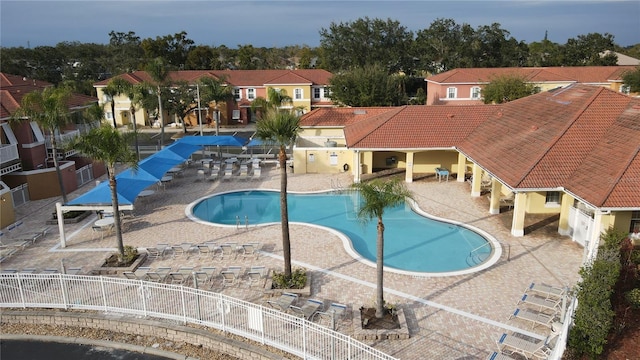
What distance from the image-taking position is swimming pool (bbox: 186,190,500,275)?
1872 cm

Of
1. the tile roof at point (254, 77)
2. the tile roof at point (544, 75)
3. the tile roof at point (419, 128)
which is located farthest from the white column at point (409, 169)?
the tile roof at point (254, 77)

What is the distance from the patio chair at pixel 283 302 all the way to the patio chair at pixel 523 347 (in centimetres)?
616

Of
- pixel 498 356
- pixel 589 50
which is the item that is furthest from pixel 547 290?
pixel 589 50

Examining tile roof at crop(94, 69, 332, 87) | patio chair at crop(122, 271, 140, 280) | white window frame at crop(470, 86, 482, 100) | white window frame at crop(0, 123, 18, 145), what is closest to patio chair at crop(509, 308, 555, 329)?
patio chair at crop(122, 271, 140, 280)

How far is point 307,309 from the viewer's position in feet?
46.0

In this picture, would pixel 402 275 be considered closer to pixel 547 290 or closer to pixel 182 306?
pixel 547 290

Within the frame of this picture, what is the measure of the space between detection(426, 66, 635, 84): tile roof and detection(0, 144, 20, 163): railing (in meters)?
43.1

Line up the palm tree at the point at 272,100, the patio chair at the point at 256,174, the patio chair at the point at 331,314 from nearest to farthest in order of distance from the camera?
the patio chair at the point at 331,314 < the patio chair at the point at 256,174 < the palm tree at the point at 272,100

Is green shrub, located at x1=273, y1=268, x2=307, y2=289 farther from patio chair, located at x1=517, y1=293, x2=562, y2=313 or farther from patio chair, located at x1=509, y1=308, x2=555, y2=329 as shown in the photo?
patio chair, located at x1=517, y1=293, x2=562, y2=313

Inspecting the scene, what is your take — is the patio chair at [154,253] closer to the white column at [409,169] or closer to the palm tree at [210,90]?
the white column at [409,169]

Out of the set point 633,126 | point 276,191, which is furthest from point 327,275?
point 633,126

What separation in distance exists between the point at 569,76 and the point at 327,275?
49.5 metres

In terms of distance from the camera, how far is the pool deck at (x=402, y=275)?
13.3m

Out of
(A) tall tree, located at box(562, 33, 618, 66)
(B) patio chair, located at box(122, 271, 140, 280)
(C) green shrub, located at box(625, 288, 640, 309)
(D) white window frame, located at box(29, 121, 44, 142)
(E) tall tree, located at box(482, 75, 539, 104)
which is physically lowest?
(B) patio chair, located at box(122, 271, 140, 280)
